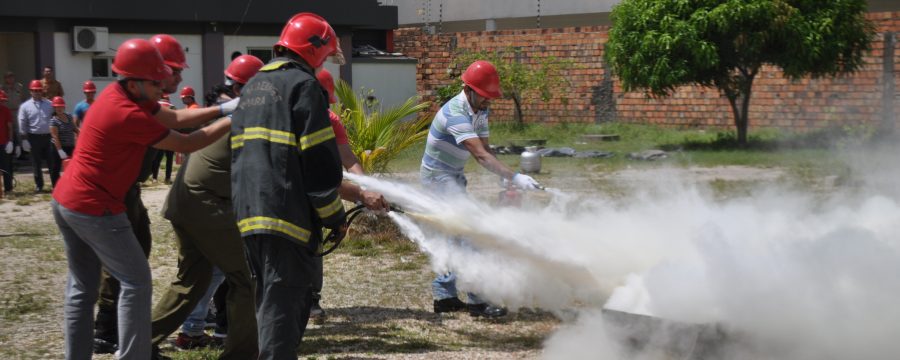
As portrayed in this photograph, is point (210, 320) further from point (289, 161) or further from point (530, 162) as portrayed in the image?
point (530, 162)

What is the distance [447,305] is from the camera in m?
7.16

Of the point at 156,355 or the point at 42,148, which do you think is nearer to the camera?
the point at 156,355

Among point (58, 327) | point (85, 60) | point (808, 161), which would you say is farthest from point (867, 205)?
point (85, 60)

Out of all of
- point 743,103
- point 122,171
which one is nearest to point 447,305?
point 122,171

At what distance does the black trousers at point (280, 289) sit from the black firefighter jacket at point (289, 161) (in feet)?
0.19

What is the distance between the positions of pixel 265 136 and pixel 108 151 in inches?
38.0

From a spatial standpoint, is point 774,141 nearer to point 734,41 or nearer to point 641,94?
point 734,41

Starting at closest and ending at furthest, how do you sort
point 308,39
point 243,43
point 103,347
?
point 308,39 < point 103,347 < point 243,43

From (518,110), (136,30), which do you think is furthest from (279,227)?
(518,110)

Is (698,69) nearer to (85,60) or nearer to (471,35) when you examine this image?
(471,35)

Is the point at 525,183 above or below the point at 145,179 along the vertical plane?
below

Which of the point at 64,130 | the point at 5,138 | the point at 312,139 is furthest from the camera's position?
the point at 64,130

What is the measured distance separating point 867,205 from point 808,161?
1263 cm

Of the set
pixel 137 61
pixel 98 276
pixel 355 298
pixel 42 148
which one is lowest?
pixel 355 298
